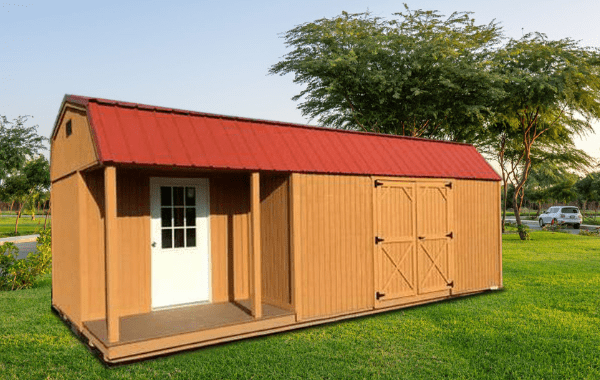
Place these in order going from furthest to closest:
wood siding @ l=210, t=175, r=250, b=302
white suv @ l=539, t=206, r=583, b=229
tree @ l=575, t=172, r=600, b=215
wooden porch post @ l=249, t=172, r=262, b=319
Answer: tree @ l=575, t=172, r=600, b=215, white suv @ l=539, t=206, r=583, b=229, wood siding @ l=210, t=175, r=250, b=302, wooden porch post @ l=249, t=172, r=262, b=319

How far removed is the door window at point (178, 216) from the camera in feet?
22.1

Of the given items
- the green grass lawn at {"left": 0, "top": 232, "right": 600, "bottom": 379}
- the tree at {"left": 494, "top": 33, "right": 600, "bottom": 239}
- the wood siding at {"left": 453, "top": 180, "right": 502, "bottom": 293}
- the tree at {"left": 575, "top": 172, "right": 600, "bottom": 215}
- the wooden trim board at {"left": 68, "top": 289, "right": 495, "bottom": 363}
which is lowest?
the green grass lawn at {"left": 0, "top": 232, "right": 600, "bottom": 379}

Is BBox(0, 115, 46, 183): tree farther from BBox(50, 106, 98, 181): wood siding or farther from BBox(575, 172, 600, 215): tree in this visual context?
BBox(575, 172, 600, 215): tree

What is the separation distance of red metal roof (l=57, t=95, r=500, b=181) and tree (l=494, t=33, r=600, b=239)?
→ 13325mm

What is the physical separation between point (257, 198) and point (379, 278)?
8.49ft

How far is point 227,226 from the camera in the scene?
724 cm

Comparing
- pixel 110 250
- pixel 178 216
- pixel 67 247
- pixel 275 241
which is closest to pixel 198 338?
pixel 110 250

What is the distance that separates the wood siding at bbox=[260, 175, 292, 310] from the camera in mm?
6652

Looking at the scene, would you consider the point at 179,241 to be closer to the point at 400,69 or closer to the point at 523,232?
the point at 400,69

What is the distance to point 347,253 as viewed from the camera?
7027 mm

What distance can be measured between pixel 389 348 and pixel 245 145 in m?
3.24

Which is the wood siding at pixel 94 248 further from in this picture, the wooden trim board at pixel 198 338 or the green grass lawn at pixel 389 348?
the green grass lawn at pixel 389 348

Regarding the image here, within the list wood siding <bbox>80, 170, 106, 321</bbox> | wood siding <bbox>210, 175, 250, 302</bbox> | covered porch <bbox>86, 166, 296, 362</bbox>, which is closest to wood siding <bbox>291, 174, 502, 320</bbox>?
covered porch <bbox>86, 166, 296, 362</bbox>

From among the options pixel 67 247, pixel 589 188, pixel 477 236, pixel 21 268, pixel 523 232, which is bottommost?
pixel 523 232
